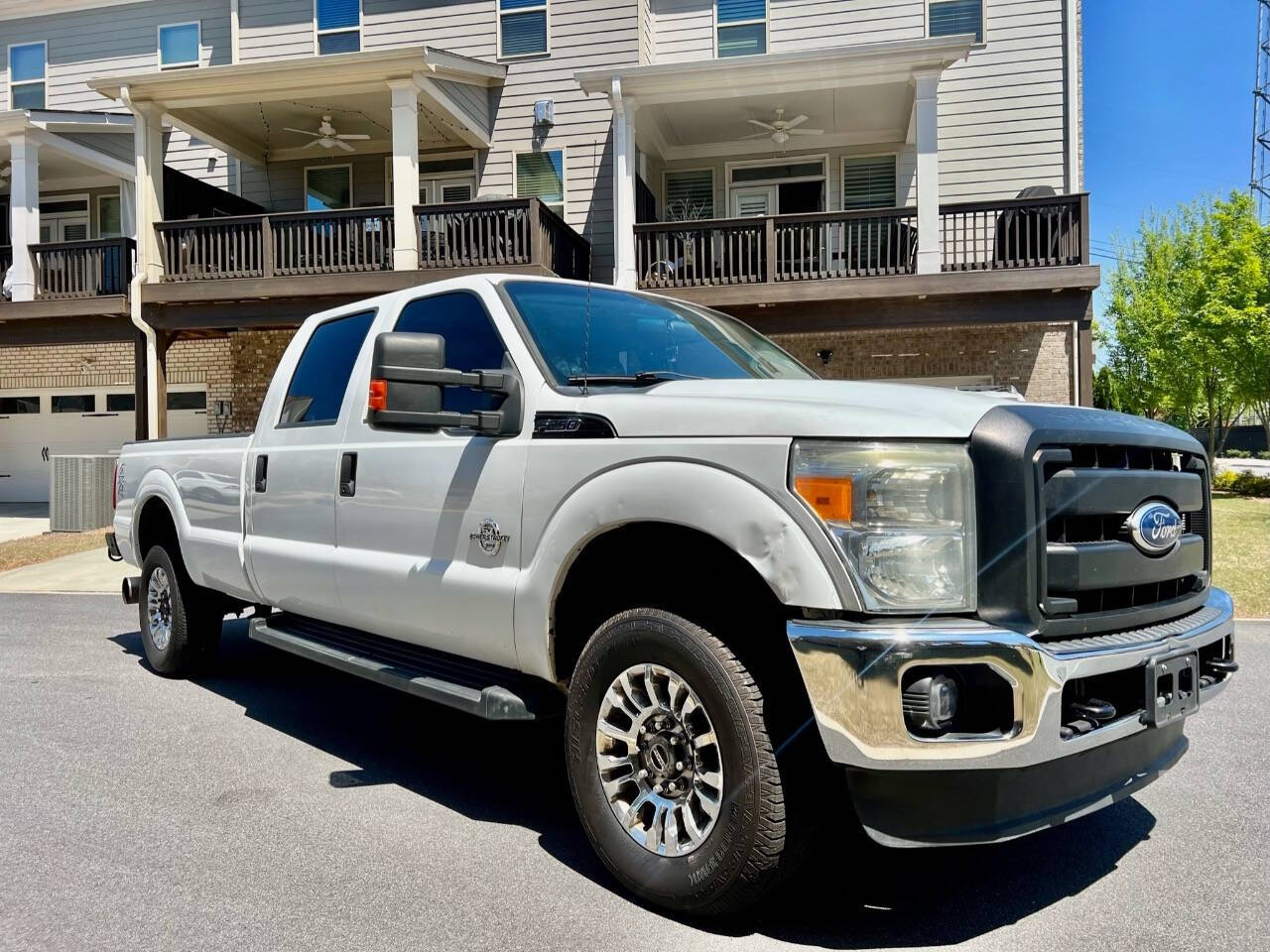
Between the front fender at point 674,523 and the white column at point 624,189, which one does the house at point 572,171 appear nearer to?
the white column at point 624,189

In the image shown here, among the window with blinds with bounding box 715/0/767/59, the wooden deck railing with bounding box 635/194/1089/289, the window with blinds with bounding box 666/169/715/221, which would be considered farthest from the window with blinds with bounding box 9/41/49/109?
the wooden deck railing with bounding box 635/194/1089/289

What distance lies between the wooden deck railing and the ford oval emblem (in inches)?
399

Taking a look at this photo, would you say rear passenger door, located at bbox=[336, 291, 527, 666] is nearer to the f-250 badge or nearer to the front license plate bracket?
the f-250 badge

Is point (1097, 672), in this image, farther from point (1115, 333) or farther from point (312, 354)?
point (1115, 333)

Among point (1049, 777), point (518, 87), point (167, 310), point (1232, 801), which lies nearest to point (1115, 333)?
point (518, 87)

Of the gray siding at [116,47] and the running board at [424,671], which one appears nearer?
the running board at [424,671]

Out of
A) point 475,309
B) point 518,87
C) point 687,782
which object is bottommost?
point 687,782

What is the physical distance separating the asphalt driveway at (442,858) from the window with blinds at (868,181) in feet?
39.3

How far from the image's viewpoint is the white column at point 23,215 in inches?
603

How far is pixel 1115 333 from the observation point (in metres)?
27.2

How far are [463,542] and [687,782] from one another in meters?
1.29

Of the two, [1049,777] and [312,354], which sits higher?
[312,354]

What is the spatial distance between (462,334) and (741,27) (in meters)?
13.8

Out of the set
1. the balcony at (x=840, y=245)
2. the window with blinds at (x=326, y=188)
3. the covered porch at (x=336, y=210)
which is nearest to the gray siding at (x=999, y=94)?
the balcony at (x=840, y=245)
